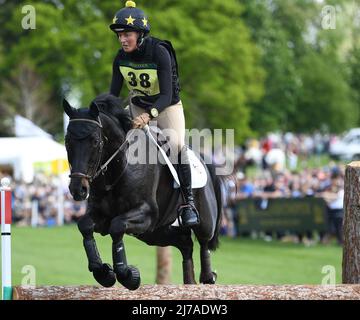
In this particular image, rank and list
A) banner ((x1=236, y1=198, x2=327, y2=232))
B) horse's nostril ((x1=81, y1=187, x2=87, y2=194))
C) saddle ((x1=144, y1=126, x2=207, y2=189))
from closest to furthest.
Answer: horse's nostril ((x1=81, y1=187, x2=87, y2=194))
saddle ((x1=144, y1=126, x2=207, y2=189))
banner ((x1=236, y1=198, x2=327, y2=232))

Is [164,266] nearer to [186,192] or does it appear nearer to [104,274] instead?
[186,192]

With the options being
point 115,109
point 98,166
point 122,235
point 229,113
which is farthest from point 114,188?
point 229,113

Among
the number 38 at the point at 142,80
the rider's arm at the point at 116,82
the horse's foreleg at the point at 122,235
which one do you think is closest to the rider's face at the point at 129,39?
the number 38 at the point at 142,80

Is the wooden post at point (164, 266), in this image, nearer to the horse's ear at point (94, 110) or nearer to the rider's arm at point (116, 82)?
the rider's arm at point (116, 82)

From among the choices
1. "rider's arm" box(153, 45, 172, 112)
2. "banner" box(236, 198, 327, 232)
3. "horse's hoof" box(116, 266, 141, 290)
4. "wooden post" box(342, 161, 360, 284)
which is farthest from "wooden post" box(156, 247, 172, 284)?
"banner" box(236, 198, 327, 232)

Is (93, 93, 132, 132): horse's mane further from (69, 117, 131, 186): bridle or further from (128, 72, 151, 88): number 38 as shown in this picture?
(128, 72, 151, 88): number 38

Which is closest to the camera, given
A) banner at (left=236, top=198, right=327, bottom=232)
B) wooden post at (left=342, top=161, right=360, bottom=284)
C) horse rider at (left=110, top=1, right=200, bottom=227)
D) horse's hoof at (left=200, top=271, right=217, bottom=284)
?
wooden post at (left=342, top=161, right=360, bottom=284)

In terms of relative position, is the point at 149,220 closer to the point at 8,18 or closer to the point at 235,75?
the point at 235,75

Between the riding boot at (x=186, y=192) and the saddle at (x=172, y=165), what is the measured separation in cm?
7

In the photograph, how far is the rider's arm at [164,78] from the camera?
9109 millimetres

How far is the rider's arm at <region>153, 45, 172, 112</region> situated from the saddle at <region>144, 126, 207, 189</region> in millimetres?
A: 309

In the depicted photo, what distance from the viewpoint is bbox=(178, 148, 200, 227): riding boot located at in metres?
9.66

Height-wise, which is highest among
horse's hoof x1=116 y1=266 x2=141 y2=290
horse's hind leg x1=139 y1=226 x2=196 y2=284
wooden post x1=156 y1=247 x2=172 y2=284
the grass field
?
horse's hind leg x1=139 y1=226 x2=196 y2=284
